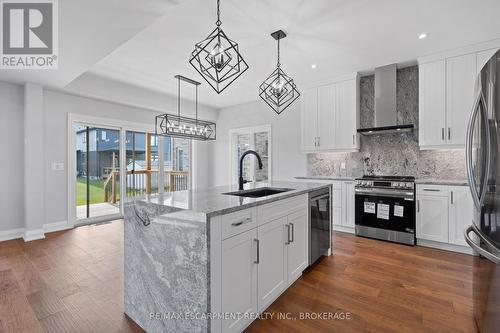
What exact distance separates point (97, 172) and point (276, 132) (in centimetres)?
397

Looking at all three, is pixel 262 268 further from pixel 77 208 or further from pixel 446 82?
pixel 77 208

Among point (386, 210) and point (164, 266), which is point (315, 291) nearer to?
point (164, 266)

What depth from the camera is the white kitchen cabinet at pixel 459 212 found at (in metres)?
3.14

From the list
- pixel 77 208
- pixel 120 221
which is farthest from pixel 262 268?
pixel 77 208

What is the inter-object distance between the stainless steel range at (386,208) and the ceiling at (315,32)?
1.89 meters

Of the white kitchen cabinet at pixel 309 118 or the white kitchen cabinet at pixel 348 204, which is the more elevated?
the white kitchen cabinet at pixel 309 118

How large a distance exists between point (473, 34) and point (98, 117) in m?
6.05

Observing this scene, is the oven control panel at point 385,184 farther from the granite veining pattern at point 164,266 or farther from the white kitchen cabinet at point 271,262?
the granite veining pattern at point 164,266

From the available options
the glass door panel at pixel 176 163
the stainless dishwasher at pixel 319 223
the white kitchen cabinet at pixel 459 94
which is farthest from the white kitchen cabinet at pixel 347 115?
the glass door panel at pixel 176 163

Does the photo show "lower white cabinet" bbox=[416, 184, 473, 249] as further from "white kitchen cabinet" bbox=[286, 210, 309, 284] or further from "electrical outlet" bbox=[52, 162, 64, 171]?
"electrical outlet" bbox=[52, 162, 64, 171]

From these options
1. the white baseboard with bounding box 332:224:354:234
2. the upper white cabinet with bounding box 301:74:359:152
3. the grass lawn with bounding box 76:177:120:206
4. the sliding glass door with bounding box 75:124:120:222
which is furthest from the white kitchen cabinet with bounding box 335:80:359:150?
the grass lawn with bounding box 76:177:120:206

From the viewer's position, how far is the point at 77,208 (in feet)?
16.2

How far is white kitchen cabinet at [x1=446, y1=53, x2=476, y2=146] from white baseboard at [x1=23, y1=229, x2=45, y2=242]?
6.42 metres

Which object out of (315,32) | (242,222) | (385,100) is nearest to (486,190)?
(242,222)
